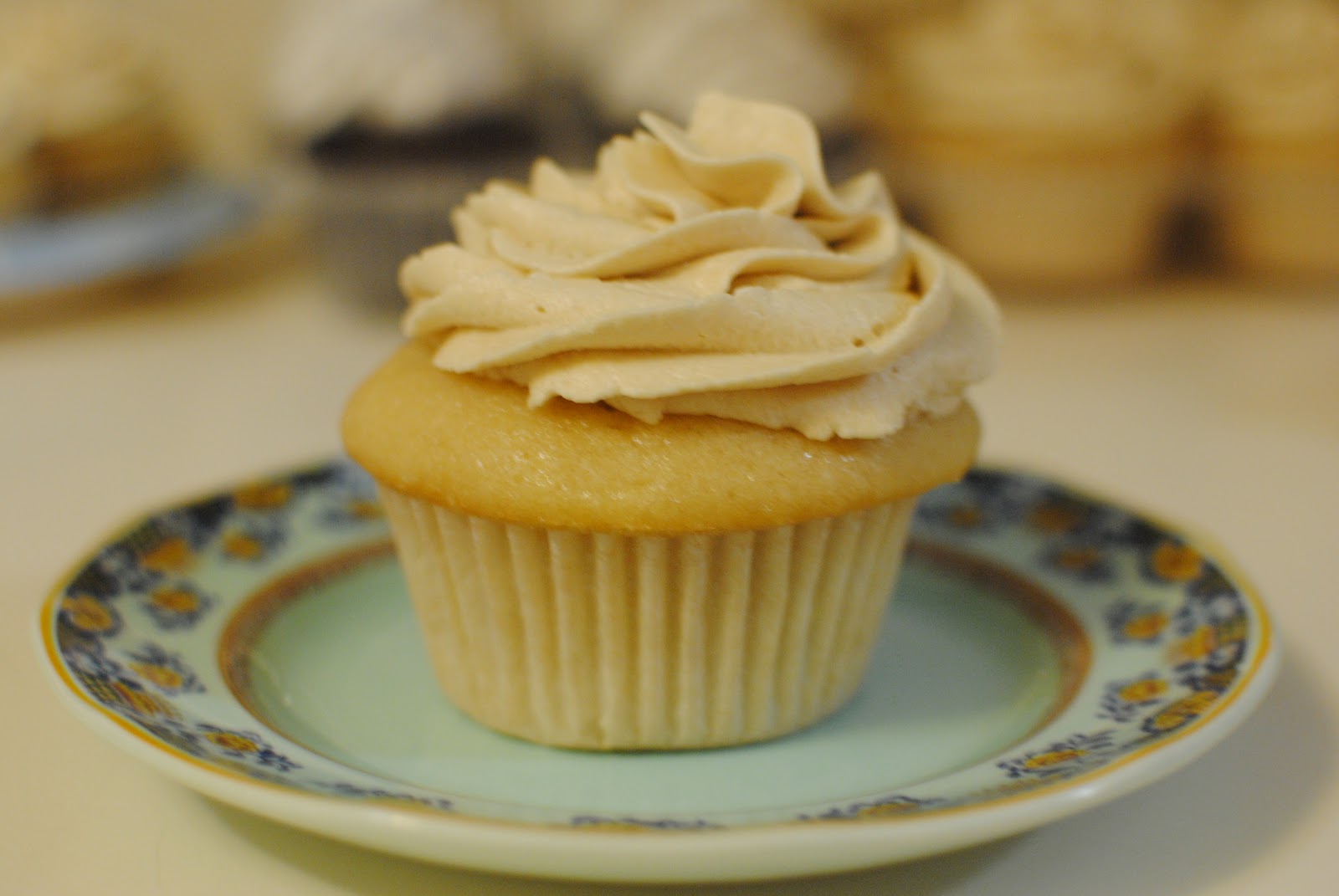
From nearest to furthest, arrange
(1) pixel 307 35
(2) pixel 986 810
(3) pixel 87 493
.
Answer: (2) pixel 986 810, (3) pixel 87 493, (1) pixel 307 35

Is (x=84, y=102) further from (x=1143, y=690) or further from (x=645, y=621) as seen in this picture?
(x=1143, y=690)

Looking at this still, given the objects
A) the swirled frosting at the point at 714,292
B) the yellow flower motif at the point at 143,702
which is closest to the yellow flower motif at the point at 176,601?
the yellow flower motif at the point at 143,702

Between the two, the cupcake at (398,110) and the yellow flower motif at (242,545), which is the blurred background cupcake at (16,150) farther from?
the yellow flower motif at (242,545)

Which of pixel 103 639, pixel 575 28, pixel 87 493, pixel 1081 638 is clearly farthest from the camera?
pixel 575 28

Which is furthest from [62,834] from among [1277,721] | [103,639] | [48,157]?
[48,157]

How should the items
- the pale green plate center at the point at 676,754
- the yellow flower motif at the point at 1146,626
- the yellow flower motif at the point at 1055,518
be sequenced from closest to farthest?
1. the pale green plate center at the point at 676,754
2. the yellow flower motif at the point at 1146,626
3. the yellow flower motif at the point at 1055,518

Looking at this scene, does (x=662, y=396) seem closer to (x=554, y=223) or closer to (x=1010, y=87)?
(x=554, y=223)

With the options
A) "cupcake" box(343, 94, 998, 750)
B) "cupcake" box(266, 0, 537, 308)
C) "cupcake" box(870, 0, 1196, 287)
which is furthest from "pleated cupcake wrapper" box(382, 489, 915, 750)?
"cupcake" box(870, 0, 1196, 287)
